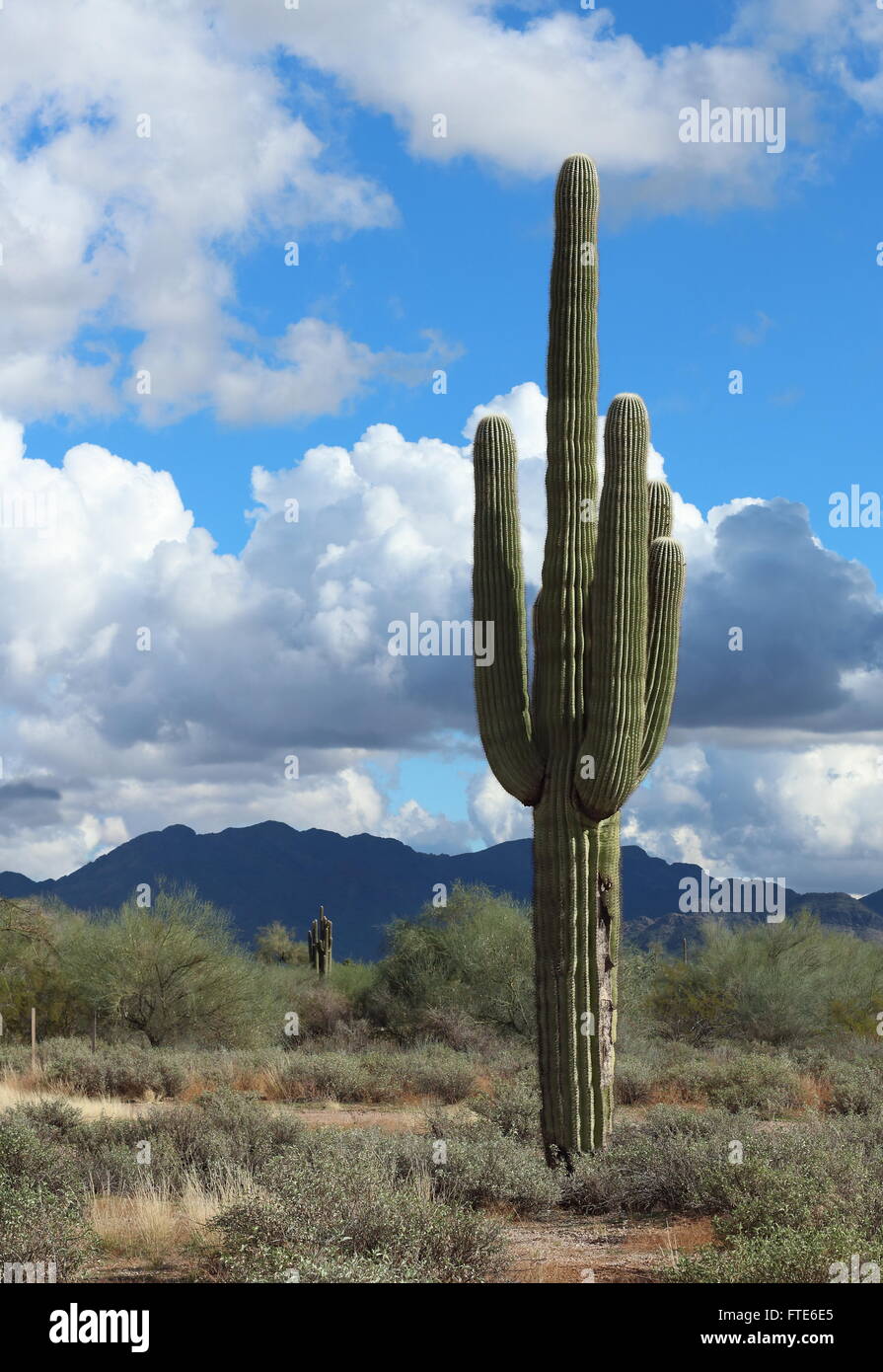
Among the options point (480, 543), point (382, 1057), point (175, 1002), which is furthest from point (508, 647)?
point (175, 1002)

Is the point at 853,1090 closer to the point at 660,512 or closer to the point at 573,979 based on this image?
the point at 573,979

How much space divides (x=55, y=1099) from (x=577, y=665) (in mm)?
8172

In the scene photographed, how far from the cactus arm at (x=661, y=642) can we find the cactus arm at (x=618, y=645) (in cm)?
73

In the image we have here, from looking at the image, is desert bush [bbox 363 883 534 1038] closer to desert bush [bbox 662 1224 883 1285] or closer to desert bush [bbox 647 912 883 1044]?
desert bush [bbox 647 912 883 1044]

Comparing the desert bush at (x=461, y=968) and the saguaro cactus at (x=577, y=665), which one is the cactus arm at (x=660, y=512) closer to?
the saguaro cactus at (x=577, y=665)

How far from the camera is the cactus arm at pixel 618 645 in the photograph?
10344 millimetres

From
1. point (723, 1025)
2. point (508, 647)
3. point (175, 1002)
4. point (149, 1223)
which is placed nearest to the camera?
point (149, 1223)

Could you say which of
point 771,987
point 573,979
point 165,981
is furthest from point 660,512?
point 165,981

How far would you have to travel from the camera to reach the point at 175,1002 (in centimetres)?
2662

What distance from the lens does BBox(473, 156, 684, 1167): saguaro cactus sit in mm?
10453

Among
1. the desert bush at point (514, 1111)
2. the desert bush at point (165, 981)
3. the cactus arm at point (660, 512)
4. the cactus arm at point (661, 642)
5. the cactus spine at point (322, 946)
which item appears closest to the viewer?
the cactus arm at point (661, 642)

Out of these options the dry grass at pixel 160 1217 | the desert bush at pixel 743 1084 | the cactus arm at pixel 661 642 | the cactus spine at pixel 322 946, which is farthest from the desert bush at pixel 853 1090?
the cactus spine at pixel 322 946
